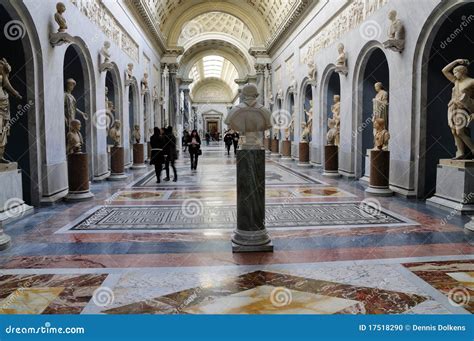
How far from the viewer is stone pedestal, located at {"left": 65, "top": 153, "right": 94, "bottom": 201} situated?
8750 mm

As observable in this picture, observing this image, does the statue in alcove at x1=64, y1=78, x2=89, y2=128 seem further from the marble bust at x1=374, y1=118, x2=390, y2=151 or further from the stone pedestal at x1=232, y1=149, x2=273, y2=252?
the marble bust at x1=374, y1=118, x2=390, y2=151

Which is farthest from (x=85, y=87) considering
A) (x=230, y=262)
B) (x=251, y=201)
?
(x=230, y=262)

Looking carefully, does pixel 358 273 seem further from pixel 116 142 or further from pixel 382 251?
pixel 116 142

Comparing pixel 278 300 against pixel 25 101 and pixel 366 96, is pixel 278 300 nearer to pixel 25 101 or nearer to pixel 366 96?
pixel 25 101

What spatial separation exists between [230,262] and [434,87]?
6.54m

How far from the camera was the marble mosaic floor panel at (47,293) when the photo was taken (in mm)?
3428

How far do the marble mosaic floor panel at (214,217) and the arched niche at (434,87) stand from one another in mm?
1967

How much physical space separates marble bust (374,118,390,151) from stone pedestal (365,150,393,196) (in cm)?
20

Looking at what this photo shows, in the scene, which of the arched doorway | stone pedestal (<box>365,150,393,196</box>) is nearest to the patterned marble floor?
stone pedestal (<box>365,150,393,196</box>)

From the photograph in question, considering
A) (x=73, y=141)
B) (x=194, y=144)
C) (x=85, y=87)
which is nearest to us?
(x=73, y=141)

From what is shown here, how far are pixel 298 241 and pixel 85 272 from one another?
9.01ft

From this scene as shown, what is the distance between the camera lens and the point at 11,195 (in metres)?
7.13

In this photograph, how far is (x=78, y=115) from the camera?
12.1m

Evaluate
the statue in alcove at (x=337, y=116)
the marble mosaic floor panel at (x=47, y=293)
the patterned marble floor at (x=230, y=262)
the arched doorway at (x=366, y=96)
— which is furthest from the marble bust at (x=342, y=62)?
the marble mosaic floor panel at (x=47, y=293)
